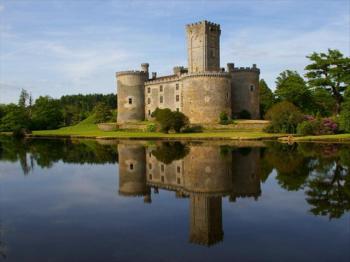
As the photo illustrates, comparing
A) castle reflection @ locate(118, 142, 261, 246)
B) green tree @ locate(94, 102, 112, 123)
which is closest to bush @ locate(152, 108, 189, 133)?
castle reflection @ locate(118, 142, 261, 246)

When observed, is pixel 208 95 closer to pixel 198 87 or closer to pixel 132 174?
pixel 198 87

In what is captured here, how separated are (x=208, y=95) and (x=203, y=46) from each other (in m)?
7.62

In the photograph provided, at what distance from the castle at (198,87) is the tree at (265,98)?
24.6ft

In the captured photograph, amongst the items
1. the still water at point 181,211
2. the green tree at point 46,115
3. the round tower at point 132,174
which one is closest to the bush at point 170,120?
the round tower at point 132,174

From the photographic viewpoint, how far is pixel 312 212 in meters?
11.3

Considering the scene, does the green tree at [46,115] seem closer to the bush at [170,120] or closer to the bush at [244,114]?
the bush at [170,120]

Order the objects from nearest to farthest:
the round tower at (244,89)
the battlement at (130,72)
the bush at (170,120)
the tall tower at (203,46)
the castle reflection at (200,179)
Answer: the castle reflection at (200,179)
the bush at (170,120)
the tall tower at (203,46)
the round tower at (244,89)
the battlement at (130,72)

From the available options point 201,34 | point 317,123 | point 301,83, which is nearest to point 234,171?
point 317,123

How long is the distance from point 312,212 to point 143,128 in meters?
42.0

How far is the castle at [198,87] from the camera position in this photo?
166 feet

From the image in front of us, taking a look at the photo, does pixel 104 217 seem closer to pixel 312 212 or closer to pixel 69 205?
pixel 69 205

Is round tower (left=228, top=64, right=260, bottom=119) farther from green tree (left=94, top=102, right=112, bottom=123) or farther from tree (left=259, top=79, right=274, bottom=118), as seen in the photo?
green tree (left=94, top=102, right=112, bottom=123)

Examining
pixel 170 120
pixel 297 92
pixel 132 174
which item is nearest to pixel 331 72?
pixel 297 92

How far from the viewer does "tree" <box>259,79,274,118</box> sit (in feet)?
209
